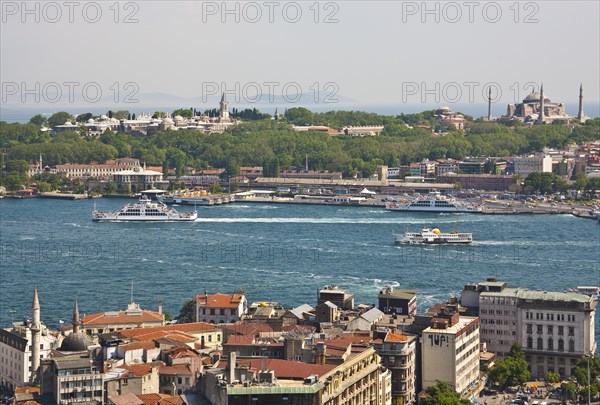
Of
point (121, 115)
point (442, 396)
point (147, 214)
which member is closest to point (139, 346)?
point (442, 396)

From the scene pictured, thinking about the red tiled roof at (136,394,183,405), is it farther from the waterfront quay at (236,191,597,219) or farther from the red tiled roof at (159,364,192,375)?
the waterfront quay at (236,191,597,219)

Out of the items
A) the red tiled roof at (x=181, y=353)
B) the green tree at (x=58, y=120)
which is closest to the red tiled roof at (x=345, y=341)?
the red tiled roof at (x=181, y=353)

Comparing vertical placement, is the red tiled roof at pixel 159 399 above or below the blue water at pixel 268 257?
above

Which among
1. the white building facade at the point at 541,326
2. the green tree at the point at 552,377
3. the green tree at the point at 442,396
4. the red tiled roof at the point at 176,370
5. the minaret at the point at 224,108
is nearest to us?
the red tiled roof at the point at 176,370

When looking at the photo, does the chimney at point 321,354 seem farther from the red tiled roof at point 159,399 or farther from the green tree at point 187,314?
the green tree at point 187,314

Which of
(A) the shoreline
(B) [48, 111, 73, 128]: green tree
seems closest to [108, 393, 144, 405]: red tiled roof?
(A) the shoreline

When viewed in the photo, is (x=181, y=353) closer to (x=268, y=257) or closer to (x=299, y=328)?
(x=299, y=328)
